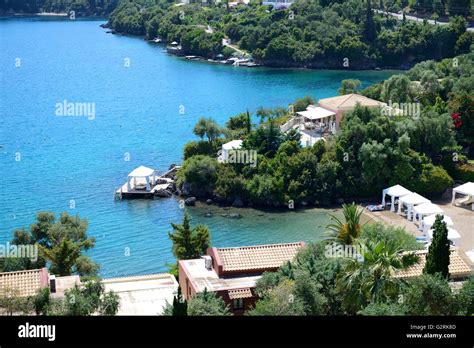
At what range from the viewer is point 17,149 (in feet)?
127

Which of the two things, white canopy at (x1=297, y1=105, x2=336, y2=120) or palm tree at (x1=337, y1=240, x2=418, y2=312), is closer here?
palm tree at (x1=337, y1=240, x2=418, y2=312)

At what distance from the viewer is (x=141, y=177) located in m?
32.0

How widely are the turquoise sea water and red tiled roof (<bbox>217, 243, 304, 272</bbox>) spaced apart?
6362 mm

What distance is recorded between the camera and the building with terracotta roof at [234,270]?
1570cm

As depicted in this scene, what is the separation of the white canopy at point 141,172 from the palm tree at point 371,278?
19023 millimetres

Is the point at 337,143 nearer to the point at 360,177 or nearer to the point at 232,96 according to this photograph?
the point at 360,177

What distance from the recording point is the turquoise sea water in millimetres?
27453

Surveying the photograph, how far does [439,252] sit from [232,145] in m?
19.8

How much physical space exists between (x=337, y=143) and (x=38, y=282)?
18.3 m

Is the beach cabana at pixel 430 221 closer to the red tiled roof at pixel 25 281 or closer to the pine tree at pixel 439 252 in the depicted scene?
the pine tree at pixel 439 252

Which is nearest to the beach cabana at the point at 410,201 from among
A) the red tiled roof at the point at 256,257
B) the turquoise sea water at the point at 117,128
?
the turquoise sea water at the point at 117,128

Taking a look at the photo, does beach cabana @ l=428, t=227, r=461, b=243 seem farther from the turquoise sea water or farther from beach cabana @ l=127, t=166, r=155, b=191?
beach cabana @ l=127, t=166, r=155, b=191

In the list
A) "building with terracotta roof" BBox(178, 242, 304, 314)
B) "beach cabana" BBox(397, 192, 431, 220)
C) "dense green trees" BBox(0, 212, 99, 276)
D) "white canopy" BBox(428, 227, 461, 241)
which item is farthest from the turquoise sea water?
"building with terracotta roof" BBox(178, 242, 304, 314)

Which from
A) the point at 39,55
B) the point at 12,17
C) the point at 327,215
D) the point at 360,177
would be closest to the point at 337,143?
the point at 360,177
